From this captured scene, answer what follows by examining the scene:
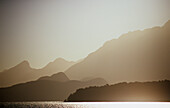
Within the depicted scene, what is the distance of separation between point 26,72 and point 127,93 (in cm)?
107

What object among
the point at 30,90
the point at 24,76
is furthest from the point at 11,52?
the point at 30,90

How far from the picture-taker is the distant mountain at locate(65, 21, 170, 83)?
199 cm

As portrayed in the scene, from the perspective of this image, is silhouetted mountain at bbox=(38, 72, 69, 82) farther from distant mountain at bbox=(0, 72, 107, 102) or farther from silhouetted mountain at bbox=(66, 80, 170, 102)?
silhouetted mountain at bbox=(66, 80, 170, 102)

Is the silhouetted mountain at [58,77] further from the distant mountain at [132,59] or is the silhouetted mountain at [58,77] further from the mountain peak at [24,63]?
the mountain peak at [24,63]

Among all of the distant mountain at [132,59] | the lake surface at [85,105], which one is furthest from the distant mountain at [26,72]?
the lake surface at [85,105]

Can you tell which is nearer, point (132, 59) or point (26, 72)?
point (132, 59)

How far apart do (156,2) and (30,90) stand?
5.12ft

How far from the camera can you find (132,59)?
2053 mm

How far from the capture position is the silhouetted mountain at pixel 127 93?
195 cm

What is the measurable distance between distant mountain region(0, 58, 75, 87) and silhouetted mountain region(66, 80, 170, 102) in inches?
12.4

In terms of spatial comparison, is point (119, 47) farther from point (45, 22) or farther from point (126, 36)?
point (45, 22)

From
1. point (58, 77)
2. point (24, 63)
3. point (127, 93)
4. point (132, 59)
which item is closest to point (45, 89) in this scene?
point (58, 77)

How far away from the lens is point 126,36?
6.85 feet

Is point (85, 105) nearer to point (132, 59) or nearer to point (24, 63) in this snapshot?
point (132, 59)
